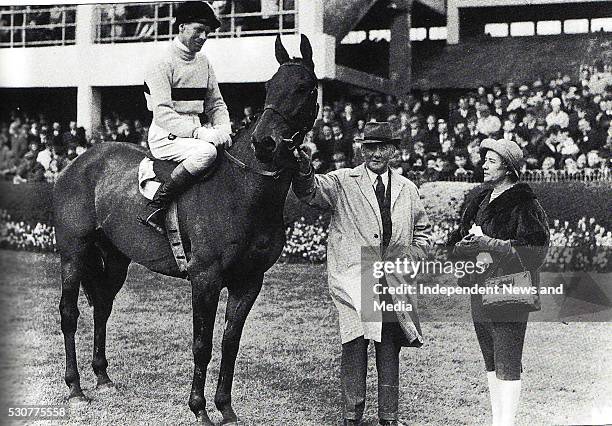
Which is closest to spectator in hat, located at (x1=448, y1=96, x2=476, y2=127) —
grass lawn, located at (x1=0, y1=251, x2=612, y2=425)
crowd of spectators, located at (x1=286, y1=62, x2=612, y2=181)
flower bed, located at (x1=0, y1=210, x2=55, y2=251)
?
Result: crowd of spectators, located at (x1=286, y1=62, x2=612, y2=181)

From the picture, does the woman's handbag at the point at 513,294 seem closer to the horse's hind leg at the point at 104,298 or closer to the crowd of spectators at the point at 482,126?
the crowd of spectators at the point at 482,126

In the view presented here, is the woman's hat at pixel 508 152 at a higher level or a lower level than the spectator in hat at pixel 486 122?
lower

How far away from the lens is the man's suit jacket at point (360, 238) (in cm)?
385

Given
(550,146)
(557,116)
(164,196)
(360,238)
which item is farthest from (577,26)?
(164,196)

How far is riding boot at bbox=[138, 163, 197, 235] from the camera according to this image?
3.90 meters

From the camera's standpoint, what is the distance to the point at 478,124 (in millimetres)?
4832

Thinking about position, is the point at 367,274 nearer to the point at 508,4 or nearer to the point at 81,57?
the point at 508,4

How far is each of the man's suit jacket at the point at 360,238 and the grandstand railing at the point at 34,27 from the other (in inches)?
84.3

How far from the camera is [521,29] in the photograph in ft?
15.8

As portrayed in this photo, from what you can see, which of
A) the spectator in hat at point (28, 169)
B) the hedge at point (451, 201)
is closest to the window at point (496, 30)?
the hedge at point (451, 201)

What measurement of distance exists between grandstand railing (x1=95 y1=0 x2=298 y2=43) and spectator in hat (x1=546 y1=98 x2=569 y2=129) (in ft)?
5.75

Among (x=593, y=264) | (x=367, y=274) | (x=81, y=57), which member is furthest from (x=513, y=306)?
(x=81, y=57)

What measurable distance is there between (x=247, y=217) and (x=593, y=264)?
7.22 feet

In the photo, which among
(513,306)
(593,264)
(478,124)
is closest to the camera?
(513,306)
